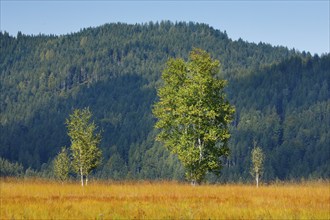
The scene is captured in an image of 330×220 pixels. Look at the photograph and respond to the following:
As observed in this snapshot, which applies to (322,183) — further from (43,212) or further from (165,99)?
(165,99)

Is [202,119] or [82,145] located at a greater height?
[202,119]

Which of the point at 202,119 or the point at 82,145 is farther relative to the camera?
the point at 82,145

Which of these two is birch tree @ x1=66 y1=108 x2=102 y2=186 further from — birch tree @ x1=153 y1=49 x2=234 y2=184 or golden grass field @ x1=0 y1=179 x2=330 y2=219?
golden grass field @ x1=0 y1=179 x2=330 y2=219

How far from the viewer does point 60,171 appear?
382 ft

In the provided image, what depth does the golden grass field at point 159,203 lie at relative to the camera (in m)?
15.2

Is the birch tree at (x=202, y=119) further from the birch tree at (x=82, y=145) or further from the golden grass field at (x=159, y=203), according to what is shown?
the birch tree at (x=82, y=145)

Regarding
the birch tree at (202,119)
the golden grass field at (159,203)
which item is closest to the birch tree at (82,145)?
the birch tree at (202,119)

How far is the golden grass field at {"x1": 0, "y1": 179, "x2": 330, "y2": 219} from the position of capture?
15.2 metres

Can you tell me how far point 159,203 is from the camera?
1820cm

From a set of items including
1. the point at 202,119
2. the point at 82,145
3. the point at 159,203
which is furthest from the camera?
the point at 82,145

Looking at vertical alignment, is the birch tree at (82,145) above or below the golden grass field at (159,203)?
above

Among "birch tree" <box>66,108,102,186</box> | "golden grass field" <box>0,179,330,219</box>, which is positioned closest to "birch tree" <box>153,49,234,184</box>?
"golden grass field" <box>0,179,330,219</box>

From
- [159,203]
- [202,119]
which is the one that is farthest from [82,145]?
[159,203]

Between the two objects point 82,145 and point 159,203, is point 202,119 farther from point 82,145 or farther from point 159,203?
point 82,145
